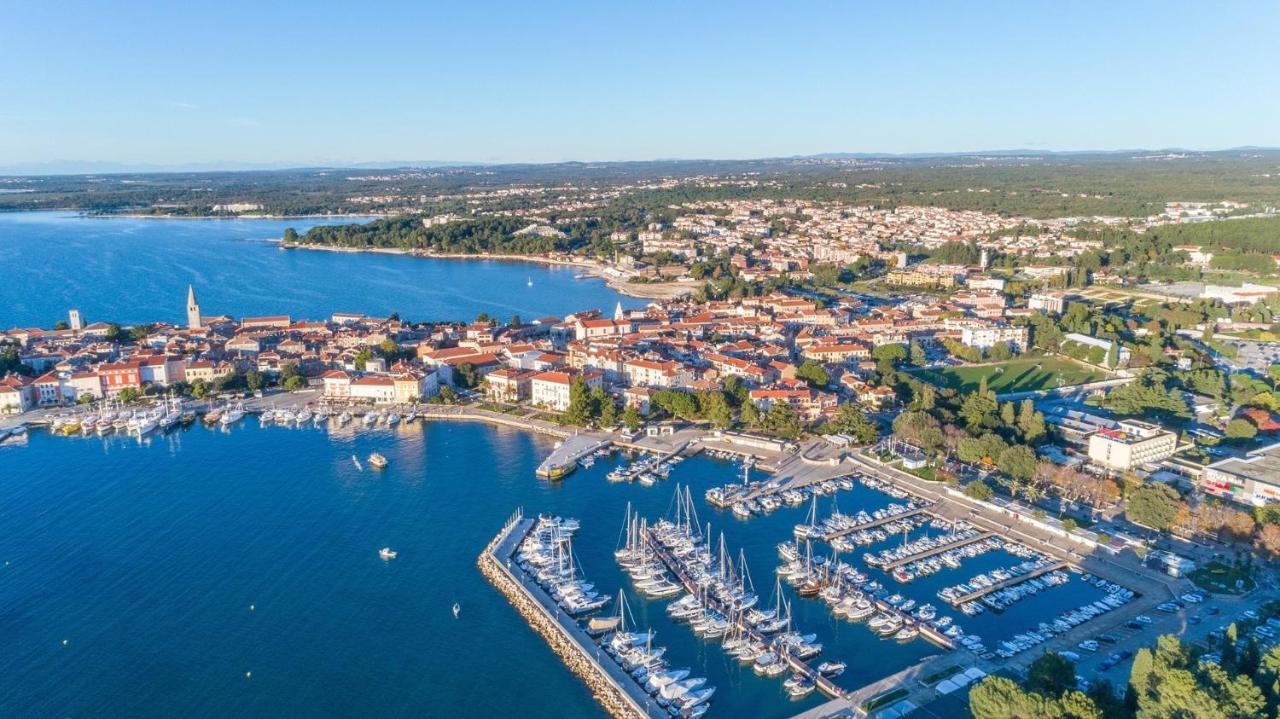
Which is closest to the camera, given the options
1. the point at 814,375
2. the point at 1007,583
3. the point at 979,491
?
the point at 1007,583

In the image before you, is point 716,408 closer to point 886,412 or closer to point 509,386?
point 886,412

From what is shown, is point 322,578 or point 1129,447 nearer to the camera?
point 322,578

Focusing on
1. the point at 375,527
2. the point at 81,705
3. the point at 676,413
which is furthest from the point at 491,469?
the point at 81,705

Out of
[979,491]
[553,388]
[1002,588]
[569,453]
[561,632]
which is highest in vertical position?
[553,388]

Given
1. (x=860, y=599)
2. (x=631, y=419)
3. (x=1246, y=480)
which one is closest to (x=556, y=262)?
(x=631, y=419)

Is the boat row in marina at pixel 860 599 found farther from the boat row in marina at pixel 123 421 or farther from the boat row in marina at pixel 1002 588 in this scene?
the boat row in marina at pixel 123 421

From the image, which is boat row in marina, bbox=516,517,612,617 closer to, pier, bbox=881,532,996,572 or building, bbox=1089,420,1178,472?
pier, bbox=881,532,996,572

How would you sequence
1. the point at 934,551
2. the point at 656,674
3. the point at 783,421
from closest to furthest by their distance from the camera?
the point at 656,674
the point at 934,551
the point at 783,421
